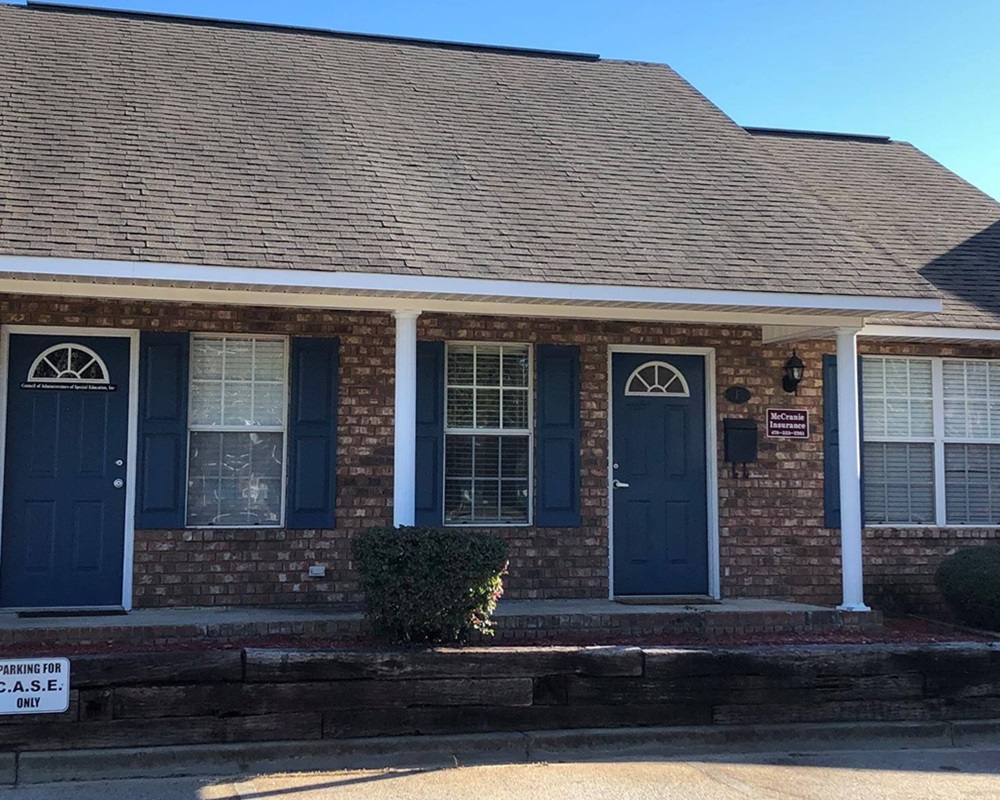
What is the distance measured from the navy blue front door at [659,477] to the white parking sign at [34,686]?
4.85 meters

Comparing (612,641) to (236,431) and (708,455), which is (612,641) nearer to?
(708,455)

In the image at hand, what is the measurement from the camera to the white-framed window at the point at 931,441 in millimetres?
9859

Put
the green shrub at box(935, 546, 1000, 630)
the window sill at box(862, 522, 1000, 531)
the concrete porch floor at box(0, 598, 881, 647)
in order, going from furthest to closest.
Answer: the window sill at box(862, 522, 1000, 531)
the green shrub at box(935, 546, 1000, 630)
the concrete porch floor at box(0, 598, 881, 647)

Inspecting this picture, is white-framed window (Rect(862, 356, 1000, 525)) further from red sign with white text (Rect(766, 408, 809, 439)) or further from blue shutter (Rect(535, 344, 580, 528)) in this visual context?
blue shutter (Rect(535, 344, 580, 528))

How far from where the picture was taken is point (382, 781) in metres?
5.77

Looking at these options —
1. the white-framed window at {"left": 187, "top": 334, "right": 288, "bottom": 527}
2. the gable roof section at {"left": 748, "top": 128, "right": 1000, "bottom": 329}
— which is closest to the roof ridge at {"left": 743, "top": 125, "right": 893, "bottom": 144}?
the gable roof section at {"left": 748, "top": 128, "right": 1000, "bottom": 329}

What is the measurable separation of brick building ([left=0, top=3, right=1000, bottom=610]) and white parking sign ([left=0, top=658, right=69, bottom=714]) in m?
2.59

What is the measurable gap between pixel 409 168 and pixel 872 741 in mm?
5768

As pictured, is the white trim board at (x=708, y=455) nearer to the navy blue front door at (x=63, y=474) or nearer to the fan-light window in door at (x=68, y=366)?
the navy blue front door at (x=63, y=474)

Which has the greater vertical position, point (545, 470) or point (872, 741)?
point (545, 470)

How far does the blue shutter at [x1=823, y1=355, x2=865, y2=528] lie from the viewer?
31.3 feet

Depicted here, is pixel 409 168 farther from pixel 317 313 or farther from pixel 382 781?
pixel 382 781

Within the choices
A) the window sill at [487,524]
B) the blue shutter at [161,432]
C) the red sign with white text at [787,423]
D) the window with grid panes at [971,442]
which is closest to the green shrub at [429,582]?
the window sill at [487,524]

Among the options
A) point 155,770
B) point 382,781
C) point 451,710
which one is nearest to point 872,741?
point 451,710
